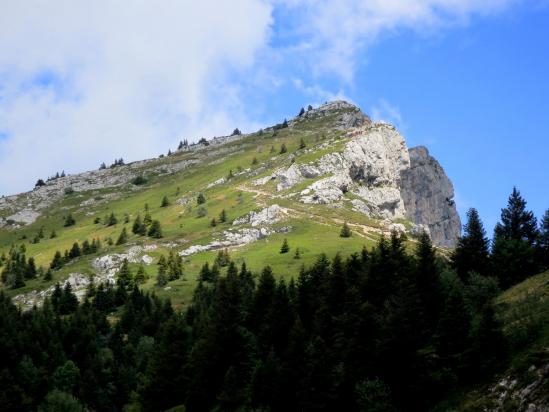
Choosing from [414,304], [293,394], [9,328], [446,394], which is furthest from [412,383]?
[9,328]

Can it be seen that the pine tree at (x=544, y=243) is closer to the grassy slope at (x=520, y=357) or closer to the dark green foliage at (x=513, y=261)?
the dark green foliage at (x=513, y=261)

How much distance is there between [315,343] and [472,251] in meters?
47.8

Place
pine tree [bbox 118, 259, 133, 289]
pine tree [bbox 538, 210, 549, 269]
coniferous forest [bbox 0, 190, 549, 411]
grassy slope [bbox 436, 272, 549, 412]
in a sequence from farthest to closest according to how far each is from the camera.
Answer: pine tree [bbox 118, 259, 133, 289], pine tree [bbox 538, 210, 549, 269], coniferous forest [bbox 0, 190, 549, 411], grassy slope [bbox 436, 272, 549, 412]

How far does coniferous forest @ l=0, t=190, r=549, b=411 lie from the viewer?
49.2 meters

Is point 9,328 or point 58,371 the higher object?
point 9,328

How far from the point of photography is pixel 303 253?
192m

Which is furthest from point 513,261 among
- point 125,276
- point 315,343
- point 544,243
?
point 125,276

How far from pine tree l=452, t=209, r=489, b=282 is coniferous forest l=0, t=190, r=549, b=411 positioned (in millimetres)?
175

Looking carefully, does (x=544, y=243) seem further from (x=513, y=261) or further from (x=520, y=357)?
(x=520, y=357)

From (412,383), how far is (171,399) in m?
40.3

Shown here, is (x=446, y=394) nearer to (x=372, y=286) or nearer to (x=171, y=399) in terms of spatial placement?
(x=372, y=286)

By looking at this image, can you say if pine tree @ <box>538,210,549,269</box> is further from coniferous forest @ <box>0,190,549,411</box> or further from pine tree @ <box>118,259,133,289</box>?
pine tree @ <box>118,259,133,289</box>

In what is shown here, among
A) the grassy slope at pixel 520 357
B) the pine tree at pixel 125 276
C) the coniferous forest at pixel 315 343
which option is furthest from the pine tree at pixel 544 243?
the pine tree at pixel 125 276

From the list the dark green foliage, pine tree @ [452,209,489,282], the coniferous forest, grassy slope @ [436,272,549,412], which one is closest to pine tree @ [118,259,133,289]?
the coniferous forest
